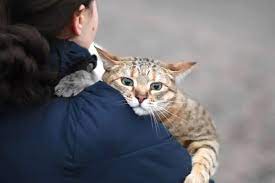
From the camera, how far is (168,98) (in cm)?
258

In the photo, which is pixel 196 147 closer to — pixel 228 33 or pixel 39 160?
pixel 39 160

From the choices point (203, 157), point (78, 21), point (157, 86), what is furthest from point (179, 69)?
point (78, 21)

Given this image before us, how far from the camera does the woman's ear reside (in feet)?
6.41

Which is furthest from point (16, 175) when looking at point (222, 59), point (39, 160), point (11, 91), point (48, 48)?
point (222, 59)

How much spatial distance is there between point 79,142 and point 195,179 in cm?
65

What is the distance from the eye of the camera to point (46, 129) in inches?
74.5

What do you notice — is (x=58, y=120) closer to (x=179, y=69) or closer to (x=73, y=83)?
(x=73, y=83)

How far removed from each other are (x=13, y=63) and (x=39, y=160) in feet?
1.00

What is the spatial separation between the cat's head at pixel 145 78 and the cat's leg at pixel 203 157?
21 cm

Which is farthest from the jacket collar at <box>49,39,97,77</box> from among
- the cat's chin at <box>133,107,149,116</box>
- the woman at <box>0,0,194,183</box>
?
the cat's chin at <box>133,107,149,116</box>

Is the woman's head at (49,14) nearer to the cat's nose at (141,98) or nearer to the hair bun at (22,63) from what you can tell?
the hair bun at (22,63)

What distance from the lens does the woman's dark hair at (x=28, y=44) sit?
1782 mm

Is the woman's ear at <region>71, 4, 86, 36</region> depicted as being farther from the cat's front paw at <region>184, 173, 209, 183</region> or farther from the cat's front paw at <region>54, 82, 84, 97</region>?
the cat's front paw at <region>184, 173, 209, 183</region>

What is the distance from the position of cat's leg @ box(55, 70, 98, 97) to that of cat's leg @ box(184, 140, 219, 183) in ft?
1.78
